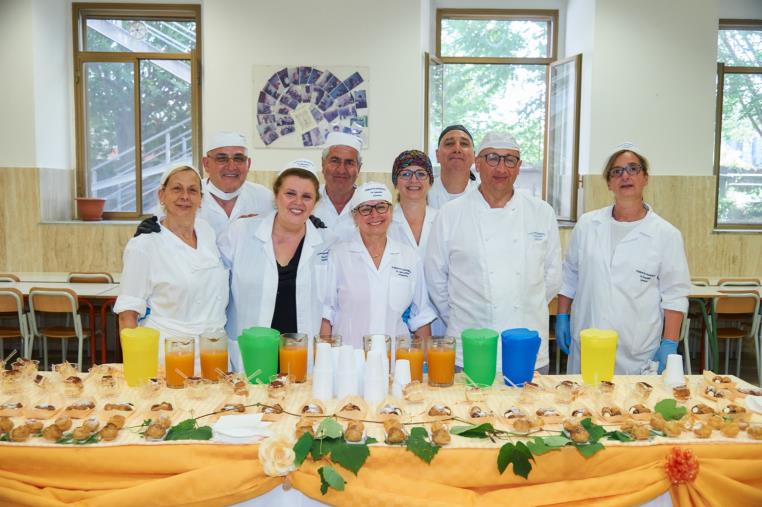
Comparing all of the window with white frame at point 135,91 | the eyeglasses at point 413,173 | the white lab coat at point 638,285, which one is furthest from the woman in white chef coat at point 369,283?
the window with white frame at point 135,91

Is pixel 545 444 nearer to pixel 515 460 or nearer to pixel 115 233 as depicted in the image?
pixel 515 460

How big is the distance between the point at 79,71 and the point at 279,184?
5.59 meters

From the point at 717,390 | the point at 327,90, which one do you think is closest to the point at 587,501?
the point at 717,390

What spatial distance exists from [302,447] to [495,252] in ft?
4.99

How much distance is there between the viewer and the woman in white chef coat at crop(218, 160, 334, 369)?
2932 millimetres

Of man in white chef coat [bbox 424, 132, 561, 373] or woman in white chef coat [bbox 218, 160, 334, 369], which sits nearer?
woman in white chef coat [bbox 218, 160, 334, 369]

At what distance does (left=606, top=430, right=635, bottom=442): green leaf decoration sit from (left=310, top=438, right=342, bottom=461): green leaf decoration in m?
0.78

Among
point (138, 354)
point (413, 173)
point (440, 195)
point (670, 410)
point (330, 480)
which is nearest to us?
point (330, 480)

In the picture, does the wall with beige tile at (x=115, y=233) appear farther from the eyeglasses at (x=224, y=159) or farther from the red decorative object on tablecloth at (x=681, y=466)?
the red decorative object on tablecloth at (x=681, y=466)

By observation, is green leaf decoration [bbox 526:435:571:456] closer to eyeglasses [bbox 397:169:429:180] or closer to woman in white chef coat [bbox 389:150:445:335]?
woman in white chef coat [bbox 389:150:445:335]

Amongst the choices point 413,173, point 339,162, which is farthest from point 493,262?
point 339,162

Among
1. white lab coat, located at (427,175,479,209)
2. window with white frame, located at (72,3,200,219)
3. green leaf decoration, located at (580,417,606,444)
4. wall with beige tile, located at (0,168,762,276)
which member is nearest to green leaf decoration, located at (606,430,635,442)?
green leaf decoration, located at (580,417,606,444)

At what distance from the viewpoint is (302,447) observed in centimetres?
183

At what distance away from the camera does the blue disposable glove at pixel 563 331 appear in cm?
342
